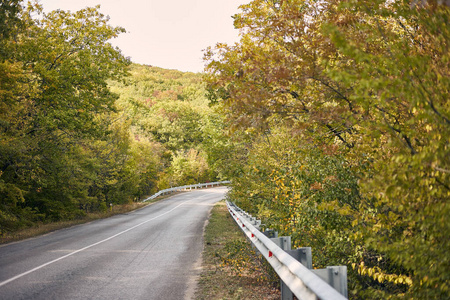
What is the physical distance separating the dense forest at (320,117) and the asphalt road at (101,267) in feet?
7.74

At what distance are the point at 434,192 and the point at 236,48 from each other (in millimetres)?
5760

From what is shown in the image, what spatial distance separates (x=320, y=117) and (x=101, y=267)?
19.6ft

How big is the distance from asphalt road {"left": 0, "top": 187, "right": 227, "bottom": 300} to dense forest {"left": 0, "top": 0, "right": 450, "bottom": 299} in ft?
7.74

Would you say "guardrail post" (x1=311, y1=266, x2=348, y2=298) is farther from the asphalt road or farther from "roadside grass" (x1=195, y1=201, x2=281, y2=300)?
the asphalt road

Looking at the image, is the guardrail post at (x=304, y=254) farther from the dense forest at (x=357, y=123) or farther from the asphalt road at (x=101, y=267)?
the asphalt road at (x=101, y=267)

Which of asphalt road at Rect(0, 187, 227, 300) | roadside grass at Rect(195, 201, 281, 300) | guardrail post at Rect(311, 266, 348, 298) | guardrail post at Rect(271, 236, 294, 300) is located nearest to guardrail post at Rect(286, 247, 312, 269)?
guardrail post at Rect(271, 236, 294, 300)

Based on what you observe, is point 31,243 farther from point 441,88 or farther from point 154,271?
point 441,88

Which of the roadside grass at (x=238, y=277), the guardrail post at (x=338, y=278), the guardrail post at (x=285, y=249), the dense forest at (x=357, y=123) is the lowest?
the roadside grass at (x=238, y=277)

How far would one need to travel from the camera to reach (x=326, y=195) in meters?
5.63

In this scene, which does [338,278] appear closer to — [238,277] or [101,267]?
[238,277]

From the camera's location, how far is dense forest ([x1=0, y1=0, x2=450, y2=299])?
2758mm

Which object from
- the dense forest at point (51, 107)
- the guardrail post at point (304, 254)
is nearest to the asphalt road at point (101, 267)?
the guardrail post at point (304, 254)

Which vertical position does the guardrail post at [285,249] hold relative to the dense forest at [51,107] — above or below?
below

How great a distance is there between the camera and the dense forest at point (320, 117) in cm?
276
